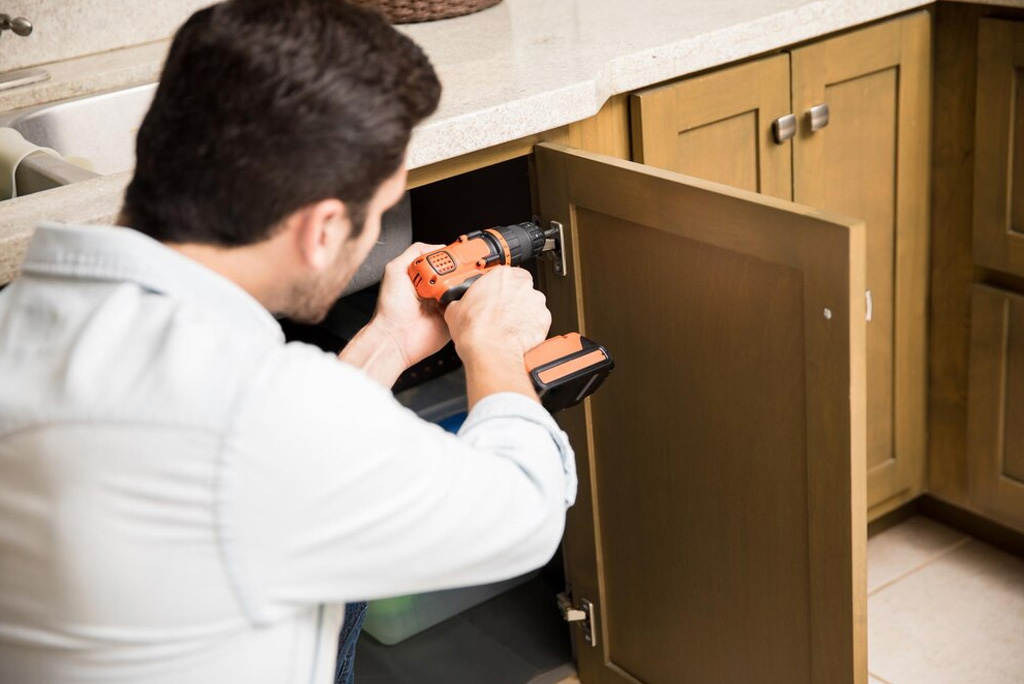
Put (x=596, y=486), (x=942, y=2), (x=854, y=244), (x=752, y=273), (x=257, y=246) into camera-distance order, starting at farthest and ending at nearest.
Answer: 1. (x=942, y=2)
2. (x=596, y=486)
3. (x=752, y=273)
4. (x=854, y=244)
5. (x=257, y=246)

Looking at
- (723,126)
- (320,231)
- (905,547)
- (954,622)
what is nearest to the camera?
(320,231)

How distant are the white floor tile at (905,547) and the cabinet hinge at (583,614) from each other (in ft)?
1.75

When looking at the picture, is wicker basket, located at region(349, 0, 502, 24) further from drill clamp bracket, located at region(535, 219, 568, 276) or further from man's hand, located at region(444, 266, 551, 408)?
man's hand, located at region(444, 266, 551, 408)

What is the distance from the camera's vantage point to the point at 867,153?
5.68 ft

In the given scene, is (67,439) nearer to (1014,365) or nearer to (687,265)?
(687,265)

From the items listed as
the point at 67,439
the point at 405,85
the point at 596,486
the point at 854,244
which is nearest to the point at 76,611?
the point at 67,439

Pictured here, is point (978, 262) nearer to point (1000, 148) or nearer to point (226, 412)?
point (1000, 148)

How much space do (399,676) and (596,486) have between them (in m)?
0.46

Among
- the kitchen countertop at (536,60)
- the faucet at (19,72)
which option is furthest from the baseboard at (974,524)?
the faucet at (19,72)

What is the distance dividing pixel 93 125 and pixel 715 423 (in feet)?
3.29

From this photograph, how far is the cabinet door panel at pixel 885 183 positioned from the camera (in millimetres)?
1659

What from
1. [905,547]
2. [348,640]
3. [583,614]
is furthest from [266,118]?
[905,547]

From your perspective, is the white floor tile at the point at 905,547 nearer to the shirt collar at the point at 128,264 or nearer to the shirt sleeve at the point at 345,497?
the shirt sleeve at the point at 345,497

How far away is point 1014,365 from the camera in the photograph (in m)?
1.80
